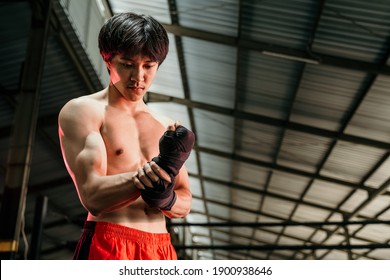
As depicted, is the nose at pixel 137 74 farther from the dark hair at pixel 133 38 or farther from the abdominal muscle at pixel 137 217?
the abdominal muscle at pixel 137 217

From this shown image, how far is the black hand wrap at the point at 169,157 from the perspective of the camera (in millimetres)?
781

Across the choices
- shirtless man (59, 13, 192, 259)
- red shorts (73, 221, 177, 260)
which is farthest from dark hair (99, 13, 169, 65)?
red shorts (73, 221, 177, 260)

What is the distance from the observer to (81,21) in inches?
240

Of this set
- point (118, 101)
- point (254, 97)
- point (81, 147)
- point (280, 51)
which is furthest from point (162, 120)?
point (254, 97)

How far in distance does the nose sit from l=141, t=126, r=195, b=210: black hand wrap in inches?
5.2

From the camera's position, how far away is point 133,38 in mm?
823

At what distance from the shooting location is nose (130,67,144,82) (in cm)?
85

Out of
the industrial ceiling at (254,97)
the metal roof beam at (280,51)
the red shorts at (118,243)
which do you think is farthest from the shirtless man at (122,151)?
the metal roof beam at (280,51)

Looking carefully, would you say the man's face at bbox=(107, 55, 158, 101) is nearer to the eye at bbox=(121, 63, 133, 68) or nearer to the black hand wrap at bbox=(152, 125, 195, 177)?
the eye at bbox=(121, 63, 133, 68)

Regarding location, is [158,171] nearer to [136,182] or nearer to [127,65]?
[136,182]

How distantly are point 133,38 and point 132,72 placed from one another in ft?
0.21
